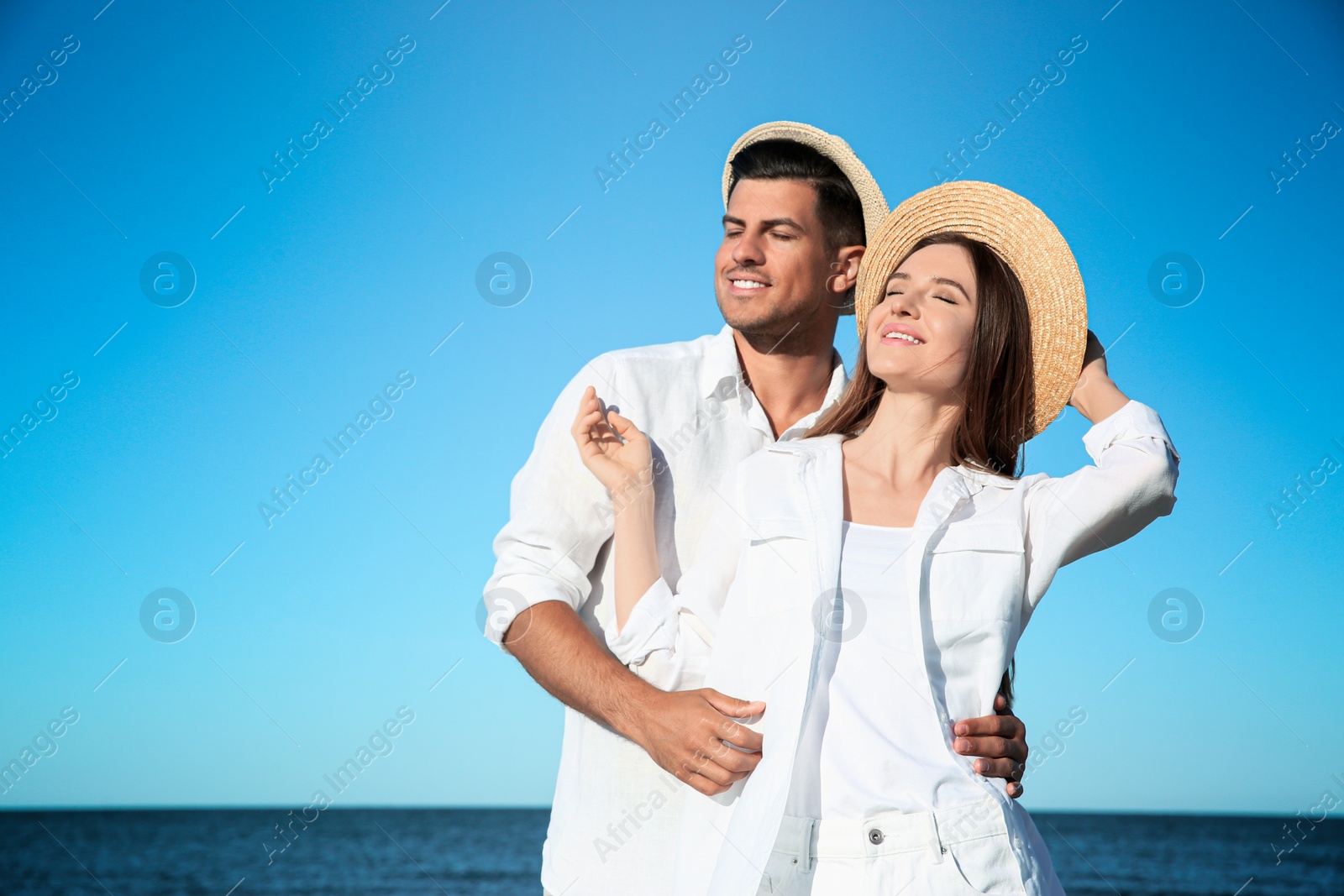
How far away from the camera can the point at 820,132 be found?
144 inches

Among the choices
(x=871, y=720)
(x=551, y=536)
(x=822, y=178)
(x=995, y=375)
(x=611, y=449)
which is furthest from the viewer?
(x=822, y=178)

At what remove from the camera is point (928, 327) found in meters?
2.76

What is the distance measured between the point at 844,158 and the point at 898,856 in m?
2.37

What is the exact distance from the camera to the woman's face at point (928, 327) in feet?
8.98

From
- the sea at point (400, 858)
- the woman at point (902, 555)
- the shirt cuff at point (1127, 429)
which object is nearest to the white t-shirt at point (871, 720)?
the woman at point (902, 555)

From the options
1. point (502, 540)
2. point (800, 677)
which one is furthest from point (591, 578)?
point (800, 677)

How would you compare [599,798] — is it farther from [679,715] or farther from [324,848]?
[324,848]

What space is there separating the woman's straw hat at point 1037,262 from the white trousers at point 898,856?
1177 mm

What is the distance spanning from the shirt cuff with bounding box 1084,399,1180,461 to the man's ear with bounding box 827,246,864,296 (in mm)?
1267

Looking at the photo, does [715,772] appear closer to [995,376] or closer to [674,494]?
[674,494]

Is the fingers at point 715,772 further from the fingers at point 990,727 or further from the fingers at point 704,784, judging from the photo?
the fingers at point 990,727

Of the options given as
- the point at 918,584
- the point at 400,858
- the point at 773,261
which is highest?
the point at 773,261

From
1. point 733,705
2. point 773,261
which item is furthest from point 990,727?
point 773,261

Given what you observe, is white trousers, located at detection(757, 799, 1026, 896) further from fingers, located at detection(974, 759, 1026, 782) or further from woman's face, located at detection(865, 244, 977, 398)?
woman's face, located at detection(865, 244, 977, 398)
